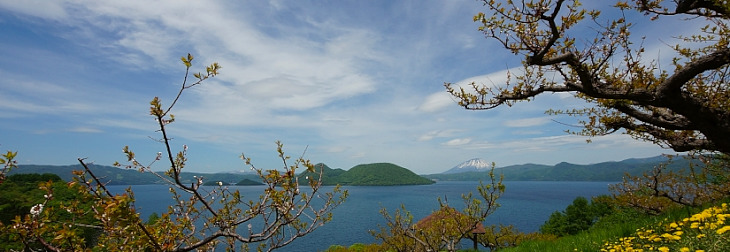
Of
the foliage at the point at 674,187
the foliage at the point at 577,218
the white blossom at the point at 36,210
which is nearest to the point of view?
the white blossom at the point at 36,210

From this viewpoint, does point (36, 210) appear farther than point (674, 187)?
No

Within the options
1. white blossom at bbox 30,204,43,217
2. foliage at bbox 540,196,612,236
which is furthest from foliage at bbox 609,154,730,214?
foliage at bbox 540,196,612,236

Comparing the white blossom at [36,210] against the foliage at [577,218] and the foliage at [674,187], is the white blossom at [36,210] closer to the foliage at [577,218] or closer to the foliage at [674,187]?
the foliage at [674,187]

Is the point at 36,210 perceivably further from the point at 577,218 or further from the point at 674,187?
the point at 577,218

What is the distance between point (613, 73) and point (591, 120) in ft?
8.80

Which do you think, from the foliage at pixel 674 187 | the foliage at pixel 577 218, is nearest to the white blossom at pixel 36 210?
the foliage at pixel 674 187

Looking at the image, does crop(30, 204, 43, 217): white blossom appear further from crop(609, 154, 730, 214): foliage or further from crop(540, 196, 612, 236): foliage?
crop(540, 196, 612, 236): foliage

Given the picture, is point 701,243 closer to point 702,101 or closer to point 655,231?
point 655,231

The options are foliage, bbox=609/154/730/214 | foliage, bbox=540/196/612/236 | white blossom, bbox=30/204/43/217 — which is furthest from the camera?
foliage, bbox=540/196/612/236

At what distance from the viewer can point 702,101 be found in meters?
7.27

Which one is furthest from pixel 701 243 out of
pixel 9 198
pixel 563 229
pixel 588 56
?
pixel 9 198

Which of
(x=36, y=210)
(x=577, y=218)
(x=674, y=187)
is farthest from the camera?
(x=577, y=218)

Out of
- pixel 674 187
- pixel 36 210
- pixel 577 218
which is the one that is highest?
pixel 36 210

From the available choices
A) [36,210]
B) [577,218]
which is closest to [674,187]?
[36,210]
